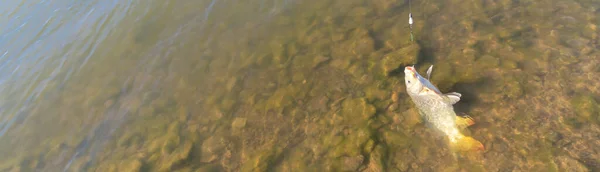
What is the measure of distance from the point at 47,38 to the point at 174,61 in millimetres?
5479

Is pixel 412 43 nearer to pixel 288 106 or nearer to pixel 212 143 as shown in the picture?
pixel 288 106

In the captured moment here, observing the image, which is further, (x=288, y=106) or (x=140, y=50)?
(x=140, y=50)

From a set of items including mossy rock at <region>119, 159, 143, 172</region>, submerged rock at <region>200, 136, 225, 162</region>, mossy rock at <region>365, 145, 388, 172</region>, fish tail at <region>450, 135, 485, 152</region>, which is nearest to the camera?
fish tail at <region>450, 135, 485, 152</region>

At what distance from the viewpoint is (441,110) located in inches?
221

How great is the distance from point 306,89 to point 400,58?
6.60 ft

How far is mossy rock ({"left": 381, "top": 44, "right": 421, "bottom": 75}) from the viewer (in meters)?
7.01

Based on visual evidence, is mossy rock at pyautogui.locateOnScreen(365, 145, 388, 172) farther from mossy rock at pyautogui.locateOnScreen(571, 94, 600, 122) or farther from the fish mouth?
mossy rock at pyautogui.locateOnScreen(571, 94, 600, 122)

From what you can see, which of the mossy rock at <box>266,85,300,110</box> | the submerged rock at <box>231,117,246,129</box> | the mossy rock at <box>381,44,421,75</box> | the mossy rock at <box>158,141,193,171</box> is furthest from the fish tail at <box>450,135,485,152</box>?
the mossy rock at <box>158,141,193,171</box>

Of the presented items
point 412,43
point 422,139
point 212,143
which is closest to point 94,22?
point 212,143

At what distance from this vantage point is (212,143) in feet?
23.0

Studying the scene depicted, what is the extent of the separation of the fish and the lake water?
14cm

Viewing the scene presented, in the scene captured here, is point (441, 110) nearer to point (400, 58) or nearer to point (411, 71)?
point (411, 71)

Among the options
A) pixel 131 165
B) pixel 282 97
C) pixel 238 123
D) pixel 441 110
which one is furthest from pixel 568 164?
pixel 131 165

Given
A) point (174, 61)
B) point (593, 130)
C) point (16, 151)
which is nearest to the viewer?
point (593, 130)
